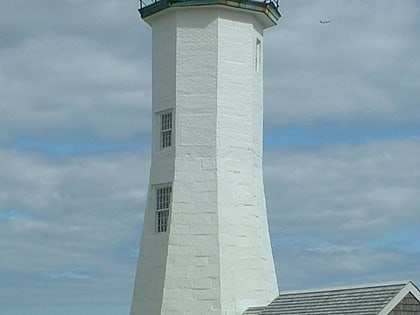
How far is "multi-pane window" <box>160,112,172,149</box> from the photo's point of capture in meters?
33.1

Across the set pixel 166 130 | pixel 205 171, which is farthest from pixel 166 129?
pixel 205 171

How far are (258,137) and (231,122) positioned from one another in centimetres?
138

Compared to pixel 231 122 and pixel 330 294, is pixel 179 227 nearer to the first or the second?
pixel 231 122

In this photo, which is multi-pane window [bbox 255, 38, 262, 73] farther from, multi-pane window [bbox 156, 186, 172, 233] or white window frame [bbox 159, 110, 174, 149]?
multi-pane window [bbox 156, 186, 172, 233]

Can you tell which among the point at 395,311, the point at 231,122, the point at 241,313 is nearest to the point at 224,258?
the point at 241,313

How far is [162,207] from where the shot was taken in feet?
107

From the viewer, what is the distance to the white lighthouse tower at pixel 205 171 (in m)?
31.6

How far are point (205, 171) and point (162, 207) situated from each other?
1.72 meters

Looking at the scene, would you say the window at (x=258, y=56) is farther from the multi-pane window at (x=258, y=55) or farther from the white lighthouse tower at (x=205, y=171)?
the white lighthouse tower at (x=205, y=171)

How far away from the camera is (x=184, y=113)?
3259cm

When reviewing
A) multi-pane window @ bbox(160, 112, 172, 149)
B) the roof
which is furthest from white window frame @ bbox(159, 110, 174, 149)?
the roof

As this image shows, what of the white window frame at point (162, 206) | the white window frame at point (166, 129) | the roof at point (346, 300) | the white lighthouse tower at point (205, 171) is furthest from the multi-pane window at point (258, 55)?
the roof at point (346, 300)

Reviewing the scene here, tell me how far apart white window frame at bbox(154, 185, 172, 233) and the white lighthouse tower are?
3 cm

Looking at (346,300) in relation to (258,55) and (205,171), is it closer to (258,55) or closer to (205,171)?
(205,171)
